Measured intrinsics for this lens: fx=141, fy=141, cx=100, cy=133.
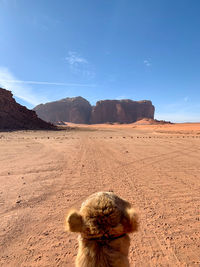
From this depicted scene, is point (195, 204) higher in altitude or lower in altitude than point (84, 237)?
lower

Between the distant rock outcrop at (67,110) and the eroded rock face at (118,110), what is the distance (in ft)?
36.6

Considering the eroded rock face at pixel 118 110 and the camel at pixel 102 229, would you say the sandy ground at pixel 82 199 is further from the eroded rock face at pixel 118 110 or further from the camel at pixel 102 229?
the eroded rock face at pixel 118 110

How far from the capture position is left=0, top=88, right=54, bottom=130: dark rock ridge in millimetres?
29228

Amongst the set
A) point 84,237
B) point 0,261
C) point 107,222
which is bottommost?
point 0,261

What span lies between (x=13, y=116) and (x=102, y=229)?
120 feet

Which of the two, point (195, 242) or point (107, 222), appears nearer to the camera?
point (107, 222)

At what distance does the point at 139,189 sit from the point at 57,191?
7.84 ft

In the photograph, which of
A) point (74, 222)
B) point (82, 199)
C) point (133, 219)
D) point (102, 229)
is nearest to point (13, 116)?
point (82, 199)

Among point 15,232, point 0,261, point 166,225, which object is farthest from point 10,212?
point 166,225

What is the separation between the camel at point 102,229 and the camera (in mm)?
1109

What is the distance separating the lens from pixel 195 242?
95.3 inches

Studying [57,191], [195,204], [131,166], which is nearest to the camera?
[195,204]

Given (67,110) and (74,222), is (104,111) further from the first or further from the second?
(74,222)

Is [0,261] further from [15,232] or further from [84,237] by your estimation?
[84,237]
